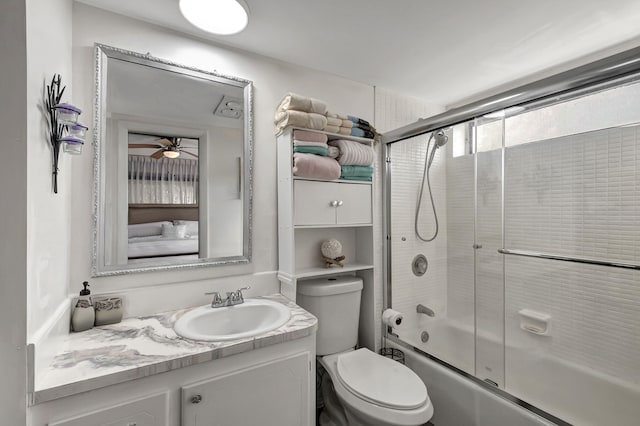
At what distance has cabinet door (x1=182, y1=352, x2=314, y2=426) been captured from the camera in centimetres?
100

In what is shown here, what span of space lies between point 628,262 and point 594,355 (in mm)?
564

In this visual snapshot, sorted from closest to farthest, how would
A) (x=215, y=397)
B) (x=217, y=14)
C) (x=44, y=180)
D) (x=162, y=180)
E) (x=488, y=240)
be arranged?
(x=44, y=180), (x=215, y=397), (x=217, y=14), (x=162, y=180), (x=488, y=240)

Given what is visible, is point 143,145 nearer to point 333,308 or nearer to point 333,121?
point 333,121

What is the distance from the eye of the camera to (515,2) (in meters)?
1.25

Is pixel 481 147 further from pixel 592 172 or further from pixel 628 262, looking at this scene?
pixel 628 262

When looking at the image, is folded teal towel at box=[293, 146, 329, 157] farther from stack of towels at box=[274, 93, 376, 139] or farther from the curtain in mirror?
the curtain in mirror

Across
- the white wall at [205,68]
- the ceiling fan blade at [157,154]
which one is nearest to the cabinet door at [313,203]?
the white wall at [205,68]

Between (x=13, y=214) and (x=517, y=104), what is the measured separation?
192cm

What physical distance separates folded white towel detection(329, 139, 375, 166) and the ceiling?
0.52 metres

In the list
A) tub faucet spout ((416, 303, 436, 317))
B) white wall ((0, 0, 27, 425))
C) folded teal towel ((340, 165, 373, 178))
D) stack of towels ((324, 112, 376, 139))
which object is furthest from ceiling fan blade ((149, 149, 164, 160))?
tub faucet spout ((416, 303, 436, 317))

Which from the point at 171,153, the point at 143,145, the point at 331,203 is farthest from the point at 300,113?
the point at 143,145

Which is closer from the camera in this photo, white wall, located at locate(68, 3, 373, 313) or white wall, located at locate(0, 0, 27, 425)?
white wall, located at locate(0, 0, 27, 425)

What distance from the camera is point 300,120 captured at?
5.02 feet

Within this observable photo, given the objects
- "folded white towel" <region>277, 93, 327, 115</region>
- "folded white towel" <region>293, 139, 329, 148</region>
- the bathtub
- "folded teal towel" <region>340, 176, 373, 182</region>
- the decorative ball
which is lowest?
the bathtub
